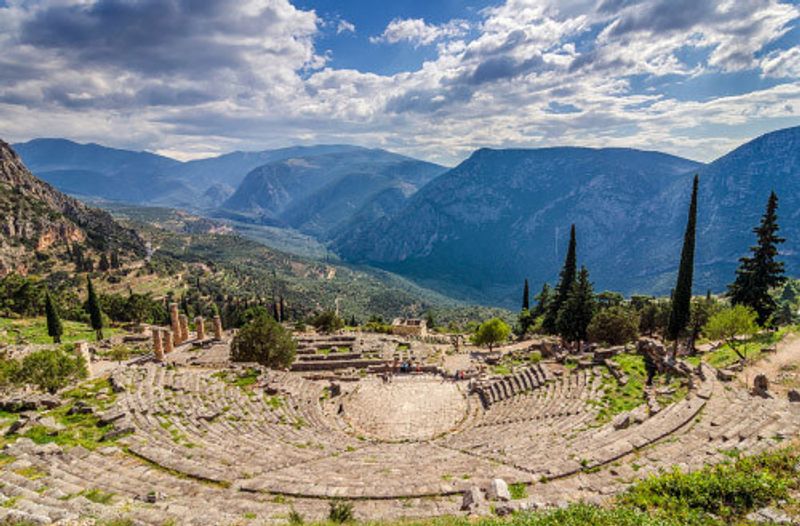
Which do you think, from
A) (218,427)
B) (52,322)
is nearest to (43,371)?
(218,427)

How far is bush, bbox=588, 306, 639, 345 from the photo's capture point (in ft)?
138

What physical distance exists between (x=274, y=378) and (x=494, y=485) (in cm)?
2463

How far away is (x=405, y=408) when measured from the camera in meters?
33.6

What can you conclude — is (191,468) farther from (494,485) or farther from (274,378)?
(274,378)

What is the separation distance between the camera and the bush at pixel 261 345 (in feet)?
129

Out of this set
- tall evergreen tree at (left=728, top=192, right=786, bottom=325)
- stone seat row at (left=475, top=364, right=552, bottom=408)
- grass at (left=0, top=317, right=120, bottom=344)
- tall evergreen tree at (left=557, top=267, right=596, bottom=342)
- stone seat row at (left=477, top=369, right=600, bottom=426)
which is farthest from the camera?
grass at (left=0, top=317, right=120, bottom=344)

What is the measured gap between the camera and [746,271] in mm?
39125

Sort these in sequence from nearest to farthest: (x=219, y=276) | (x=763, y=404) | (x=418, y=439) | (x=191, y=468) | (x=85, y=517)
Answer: (x=85, y=517) → (x=191, y=468) → (x=763, y=404) → (x=418, y=439) → (x=219, y=276)

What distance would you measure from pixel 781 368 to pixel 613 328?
17.4 metres

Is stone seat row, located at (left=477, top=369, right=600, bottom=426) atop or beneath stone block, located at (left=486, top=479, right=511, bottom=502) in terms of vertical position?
beneath

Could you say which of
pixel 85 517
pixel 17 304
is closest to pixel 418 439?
pixel 85 517

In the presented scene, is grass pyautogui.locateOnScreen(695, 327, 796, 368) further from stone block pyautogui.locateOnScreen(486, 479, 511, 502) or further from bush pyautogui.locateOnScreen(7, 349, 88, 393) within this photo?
bush pyautogui.locateOnScreen(7, 349, 88, 393)

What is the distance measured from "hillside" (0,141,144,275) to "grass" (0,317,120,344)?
5158 cm

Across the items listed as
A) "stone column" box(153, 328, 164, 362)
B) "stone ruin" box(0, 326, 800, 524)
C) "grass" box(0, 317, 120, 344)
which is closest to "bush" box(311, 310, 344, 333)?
"stone column" box(153, 328, 164, 362)
